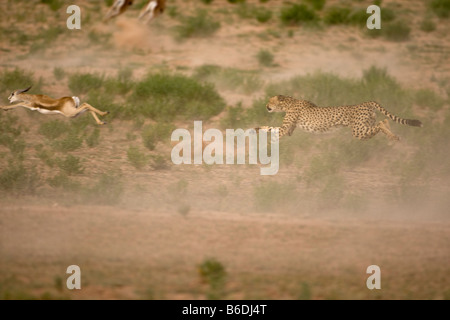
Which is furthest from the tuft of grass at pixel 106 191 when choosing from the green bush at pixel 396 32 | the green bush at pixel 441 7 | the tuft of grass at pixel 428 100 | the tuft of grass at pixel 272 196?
the green bush at pixel 441 7

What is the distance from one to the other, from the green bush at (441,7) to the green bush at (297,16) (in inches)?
122

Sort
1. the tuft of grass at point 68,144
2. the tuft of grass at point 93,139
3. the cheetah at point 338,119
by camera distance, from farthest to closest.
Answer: the tuft of grass at point 93,139, the tuft of grass at point 68,144, the cheetah at point 338,119

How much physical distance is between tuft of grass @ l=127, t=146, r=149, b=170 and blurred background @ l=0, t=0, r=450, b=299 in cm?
2

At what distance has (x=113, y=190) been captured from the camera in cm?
895

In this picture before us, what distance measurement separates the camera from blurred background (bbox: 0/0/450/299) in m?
6.93

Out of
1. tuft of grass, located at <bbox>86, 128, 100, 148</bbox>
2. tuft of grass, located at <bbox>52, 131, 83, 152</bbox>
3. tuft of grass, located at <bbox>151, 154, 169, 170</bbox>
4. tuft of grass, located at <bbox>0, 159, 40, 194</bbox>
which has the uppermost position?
tuft of grass, located at <bbox>86, 128, 100, 148</bbox>

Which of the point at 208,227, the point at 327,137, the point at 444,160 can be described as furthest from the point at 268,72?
the point at 208,227

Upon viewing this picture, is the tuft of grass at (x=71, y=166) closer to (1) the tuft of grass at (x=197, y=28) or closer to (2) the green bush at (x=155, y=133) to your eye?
(2) the green bush at (x=155, y=133)

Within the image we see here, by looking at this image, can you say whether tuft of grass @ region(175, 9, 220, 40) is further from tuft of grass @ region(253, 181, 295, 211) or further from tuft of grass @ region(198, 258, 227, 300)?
tuft of grass @ region(198, 258, 227, 300)

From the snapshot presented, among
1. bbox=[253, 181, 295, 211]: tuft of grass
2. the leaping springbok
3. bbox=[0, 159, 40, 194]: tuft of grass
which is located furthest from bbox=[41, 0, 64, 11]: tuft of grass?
bbox=[253, 181, 295, 211]: tuft of grass

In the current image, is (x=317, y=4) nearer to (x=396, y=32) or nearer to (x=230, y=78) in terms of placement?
(x=396, y=32)

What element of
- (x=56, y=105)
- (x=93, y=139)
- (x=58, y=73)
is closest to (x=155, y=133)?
(x=93, y=139)

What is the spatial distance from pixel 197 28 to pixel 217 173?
8337mm

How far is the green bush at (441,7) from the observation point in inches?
749
